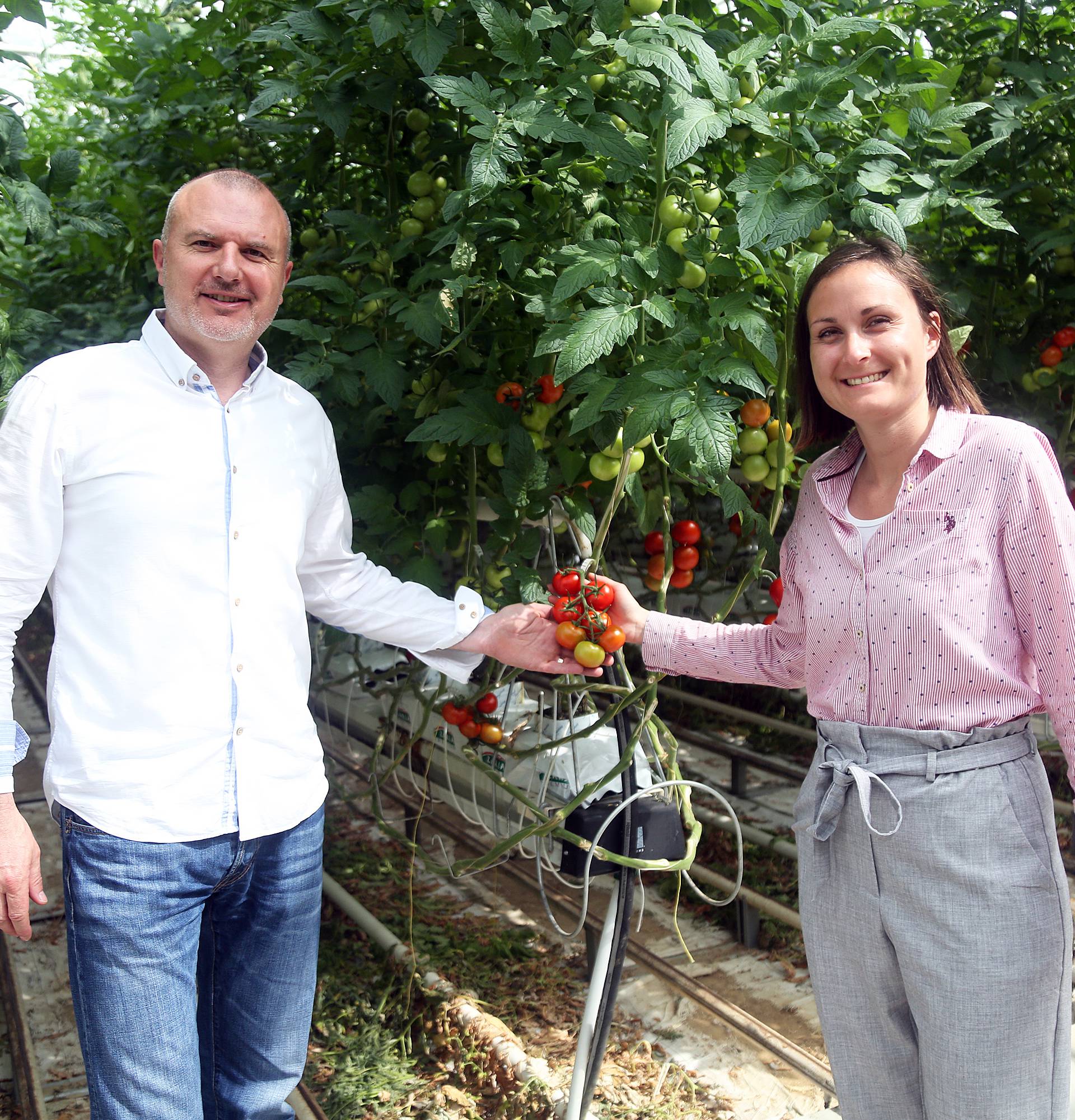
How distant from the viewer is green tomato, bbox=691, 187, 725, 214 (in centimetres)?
154

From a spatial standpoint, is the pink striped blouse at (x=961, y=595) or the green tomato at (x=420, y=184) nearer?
A: the pink striped blouse at (x=961, y=595)

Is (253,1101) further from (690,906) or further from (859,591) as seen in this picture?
(690,906)

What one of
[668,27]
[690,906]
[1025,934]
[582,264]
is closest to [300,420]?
[582,264]

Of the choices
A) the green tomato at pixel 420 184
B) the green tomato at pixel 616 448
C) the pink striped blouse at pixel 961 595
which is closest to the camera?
the pink striped blouse at pixel 961 595

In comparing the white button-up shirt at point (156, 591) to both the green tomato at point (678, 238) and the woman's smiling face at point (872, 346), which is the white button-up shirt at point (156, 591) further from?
the woman's smiling face at point (872, 346)

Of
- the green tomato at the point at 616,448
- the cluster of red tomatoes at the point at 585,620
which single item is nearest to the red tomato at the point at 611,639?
the cluster of red tomatoes at the point at 585,620

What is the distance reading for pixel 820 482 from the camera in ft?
4.82

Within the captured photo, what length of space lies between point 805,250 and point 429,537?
2.51 ft

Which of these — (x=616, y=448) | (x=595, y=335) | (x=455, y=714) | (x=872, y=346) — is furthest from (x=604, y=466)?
(x=455, y=714)

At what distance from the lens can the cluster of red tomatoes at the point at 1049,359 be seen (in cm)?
240

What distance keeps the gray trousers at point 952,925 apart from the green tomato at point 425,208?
111 centimetres

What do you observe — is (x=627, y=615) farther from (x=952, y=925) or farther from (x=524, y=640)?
(x=952, y=925)

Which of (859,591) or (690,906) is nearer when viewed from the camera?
(859,591)

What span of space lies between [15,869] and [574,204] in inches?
47.0
